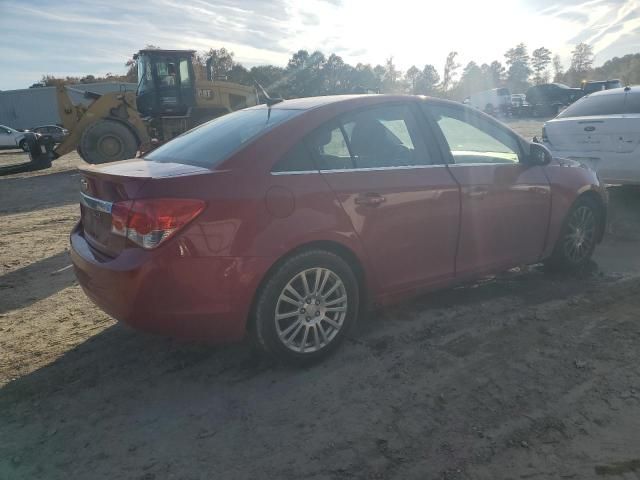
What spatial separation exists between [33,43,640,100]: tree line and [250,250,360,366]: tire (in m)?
39.5

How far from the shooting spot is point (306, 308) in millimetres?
3164

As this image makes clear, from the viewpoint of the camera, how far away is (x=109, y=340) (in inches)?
144

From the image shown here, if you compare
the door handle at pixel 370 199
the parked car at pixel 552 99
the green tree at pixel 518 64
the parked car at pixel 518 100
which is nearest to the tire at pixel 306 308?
the door handle at pixel 370 199

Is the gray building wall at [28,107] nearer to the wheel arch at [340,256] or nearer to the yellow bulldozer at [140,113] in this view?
the yellow bulldozer at [140,113]

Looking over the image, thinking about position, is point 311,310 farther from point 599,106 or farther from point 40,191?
point 40,191

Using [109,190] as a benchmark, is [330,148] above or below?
above

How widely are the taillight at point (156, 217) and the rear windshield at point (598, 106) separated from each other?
7012mm

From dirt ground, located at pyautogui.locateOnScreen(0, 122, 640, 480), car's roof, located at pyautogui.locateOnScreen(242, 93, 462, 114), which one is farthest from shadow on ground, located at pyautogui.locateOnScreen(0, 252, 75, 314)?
car's roof, located at pyautogui.locateOnScreen(242, 93, 462, 114)

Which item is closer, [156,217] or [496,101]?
[156,217]

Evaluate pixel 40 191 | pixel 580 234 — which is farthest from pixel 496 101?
pixel 580 234

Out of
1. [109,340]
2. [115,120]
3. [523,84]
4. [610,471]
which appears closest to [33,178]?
[115,120]

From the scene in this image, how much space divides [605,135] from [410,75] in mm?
96506

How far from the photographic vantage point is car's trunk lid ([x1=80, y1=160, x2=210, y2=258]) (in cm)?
281

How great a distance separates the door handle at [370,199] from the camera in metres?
3.25
